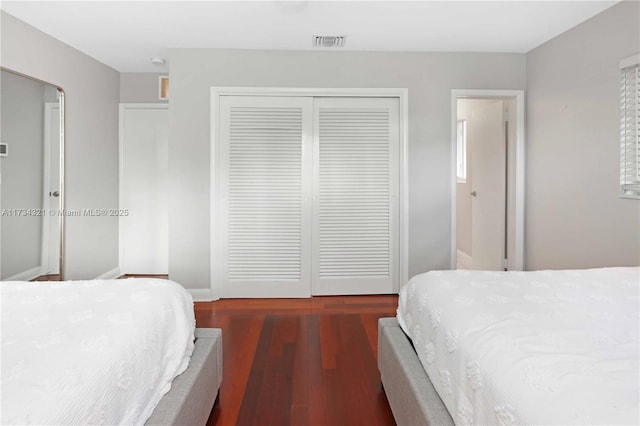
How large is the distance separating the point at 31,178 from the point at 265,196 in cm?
191

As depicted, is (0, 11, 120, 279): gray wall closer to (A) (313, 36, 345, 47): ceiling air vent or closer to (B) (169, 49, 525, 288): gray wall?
(B) (169, 49, 525, 288): gray wall

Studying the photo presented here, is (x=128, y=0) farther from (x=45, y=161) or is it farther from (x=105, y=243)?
(x=105, y=243)

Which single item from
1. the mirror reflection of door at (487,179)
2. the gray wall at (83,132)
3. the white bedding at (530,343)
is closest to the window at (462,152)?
the mirror reflection of door at (487,179)

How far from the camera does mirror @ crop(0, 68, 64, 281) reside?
3.11m

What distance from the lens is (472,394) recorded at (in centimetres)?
123

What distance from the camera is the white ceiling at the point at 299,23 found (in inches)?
120

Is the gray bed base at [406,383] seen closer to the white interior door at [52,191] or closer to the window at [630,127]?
the window at [630,127]

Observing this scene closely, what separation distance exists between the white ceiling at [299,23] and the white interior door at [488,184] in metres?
0.84

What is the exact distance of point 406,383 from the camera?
66.5 inches

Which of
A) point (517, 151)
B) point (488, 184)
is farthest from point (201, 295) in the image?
point (517, 151)

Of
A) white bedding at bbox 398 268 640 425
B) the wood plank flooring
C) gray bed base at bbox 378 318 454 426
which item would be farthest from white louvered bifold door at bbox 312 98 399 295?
white bedding at bbox 398 268 640 425

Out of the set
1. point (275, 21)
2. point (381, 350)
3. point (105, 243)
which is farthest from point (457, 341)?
point (105, 243)

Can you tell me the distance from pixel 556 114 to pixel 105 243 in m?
4.61

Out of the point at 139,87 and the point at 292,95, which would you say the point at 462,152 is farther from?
the point at 139,87
